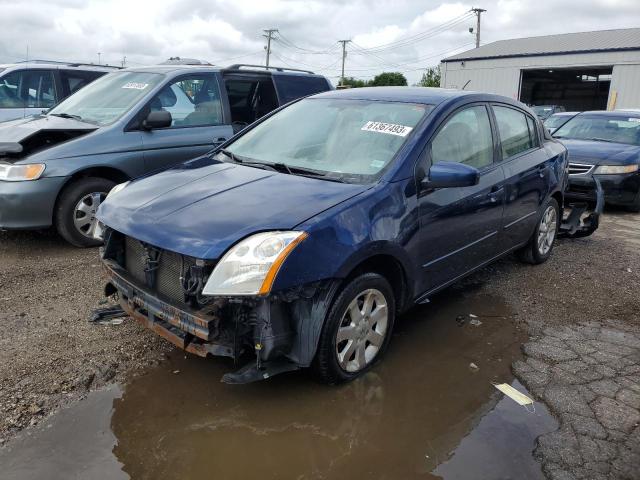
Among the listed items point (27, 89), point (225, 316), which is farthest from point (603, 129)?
point (27, 89)

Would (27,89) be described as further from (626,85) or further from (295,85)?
(626,85)

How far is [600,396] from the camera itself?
10.5 feet

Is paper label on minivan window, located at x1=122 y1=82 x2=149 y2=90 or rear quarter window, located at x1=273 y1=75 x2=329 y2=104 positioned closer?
paper label on minivan window, located at x1=122 y1=82 x2=149 y2=90

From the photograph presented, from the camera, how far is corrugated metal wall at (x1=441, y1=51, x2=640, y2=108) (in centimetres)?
2853

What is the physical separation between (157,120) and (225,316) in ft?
11.2

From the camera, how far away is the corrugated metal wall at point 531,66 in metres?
28.5

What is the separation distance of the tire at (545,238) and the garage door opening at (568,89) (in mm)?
34733

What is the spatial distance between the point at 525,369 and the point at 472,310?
96 cm

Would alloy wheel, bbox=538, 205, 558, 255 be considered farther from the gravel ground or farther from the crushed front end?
the gravel ground

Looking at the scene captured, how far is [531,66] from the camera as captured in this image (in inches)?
1286

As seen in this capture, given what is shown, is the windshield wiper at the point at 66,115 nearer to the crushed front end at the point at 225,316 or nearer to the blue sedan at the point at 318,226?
the blue sedan at the point at 318,226

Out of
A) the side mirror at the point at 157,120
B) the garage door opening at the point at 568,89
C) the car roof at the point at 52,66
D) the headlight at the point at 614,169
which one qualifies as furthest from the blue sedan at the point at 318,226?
the garage door opening at the point at 568,89

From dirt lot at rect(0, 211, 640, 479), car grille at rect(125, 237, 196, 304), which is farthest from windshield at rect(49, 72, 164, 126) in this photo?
car grille at rect(125, 237, 196, 304)

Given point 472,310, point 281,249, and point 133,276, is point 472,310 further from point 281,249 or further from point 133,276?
point 133,276
